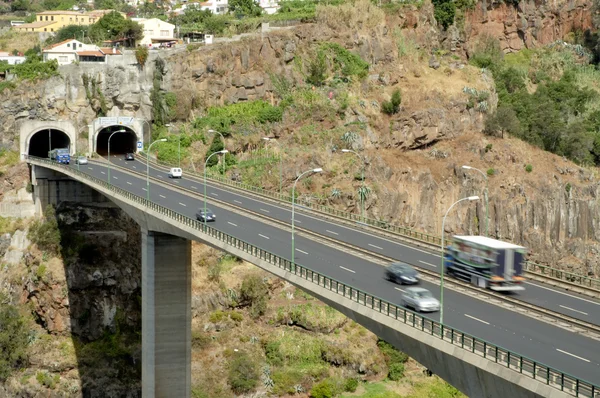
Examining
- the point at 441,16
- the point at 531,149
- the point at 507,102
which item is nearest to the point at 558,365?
the point at 531,149

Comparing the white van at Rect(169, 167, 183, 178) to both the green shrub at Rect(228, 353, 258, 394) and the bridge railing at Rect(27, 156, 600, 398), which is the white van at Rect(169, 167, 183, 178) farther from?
the bridge railing at Rect(27, 156, 600, 398)

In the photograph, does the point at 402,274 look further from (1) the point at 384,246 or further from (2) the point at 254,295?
(2) the point at 254,295

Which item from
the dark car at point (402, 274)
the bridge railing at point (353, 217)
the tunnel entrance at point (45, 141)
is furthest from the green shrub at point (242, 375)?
the tunnel entrance at point (45, 141)

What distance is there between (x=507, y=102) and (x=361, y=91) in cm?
2065

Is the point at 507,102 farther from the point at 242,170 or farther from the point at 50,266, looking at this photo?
the point at 50,266

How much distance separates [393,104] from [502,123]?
13974 mm

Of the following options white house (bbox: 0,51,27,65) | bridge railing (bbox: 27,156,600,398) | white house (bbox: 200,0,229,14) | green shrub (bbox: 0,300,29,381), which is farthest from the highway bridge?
white house (bbox: 200,0,229,14)

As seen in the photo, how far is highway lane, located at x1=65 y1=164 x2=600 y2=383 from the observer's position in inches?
1407

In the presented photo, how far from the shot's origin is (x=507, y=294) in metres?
45.8

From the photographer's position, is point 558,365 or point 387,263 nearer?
point 558,365

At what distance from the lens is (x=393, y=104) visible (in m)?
111

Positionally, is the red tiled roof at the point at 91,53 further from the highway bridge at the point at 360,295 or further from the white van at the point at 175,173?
the white van at the point at 175,173

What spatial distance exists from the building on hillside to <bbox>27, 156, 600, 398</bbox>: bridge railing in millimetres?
127525

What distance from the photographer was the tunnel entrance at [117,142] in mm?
119625
